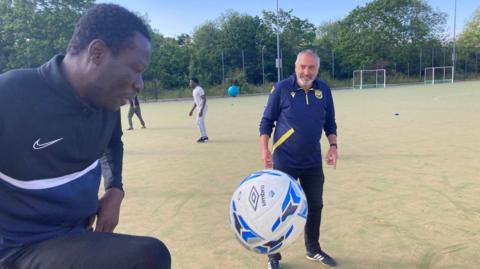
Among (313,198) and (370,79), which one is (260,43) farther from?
(313,198)

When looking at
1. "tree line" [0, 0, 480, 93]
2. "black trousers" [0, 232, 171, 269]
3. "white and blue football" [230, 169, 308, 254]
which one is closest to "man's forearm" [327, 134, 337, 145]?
"white and blue football" [230, 169, 308, 254]

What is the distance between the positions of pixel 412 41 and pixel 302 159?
206 ft

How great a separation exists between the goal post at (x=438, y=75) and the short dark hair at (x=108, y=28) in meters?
57.3

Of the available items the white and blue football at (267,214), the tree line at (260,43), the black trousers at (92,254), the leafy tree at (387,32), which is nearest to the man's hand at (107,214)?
the black trousers at (92,254)

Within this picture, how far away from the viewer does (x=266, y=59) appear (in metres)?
50.8

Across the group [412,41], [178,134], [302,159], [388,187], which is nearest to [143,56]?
[302,159]

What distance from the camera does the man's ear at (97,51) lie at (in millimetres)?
1647

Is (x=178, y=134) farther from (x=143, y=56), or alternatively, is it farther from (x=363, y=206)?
(x=143, y=56)

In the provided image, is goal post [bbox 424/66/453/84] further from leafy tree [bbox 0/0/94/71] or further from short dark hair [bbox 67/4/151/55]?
short dark hair [bbox 67/4/151/55]

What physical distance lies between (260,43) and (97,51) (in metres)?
52.1

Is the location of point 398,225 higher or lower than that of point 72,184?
lower

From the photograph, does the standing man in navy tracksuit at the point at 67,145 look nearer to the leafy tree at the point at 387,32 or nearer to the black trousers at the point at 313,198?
the black trousers at the point at 313,198

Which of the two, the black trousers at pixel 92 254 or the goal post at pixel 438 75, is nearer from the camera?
the black trousers at pixel 92 254

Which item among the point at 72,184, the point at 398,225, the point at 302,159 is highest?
the point at 72,184
